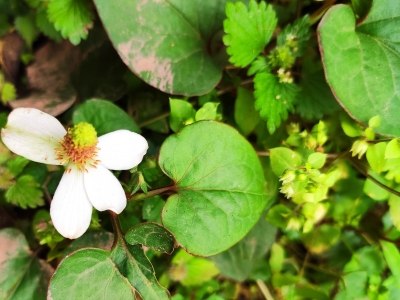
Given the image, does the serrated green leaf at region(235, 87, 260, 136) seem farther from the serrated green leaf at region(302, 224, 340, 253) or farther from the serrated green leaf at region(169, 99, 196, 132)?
the serrated green leaf at region(302, 224, 340, 253)

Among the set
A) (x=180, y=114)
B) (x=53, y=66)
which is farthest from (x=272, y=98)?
(x=53, y=66)

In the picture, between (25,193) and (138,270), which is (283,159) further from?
(25,193)

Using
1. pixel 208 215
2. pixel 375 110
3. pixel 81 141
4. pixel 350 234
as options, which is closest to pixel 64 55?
pixel 81 141

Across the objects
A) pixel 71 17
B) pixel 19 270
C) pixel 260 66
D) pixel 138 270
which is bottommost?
pixel 19 270

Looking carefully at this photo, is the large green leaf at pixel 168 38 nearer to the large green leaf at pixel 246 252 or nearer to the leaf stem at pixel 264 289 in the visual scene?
the large green leaf at pixel 246 252

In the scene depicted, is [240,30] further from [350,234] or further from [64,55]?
[350,234]

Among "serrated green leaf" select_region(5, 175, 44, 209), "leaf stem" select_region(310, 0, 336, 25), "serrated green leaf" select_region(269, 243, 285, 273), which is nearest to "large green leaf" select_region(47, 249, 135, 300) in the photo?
"serrated green leaf" select_region(5, 175, 44, 209)

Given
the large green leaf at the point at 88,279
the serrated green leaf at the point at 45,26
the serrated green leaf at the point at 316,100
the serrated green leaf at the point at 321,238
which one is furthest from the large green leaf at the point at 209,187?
the serrated green leaf at the point at 45,26

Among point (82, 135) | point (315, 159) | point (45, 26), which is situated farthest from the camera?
point (45, 26)
